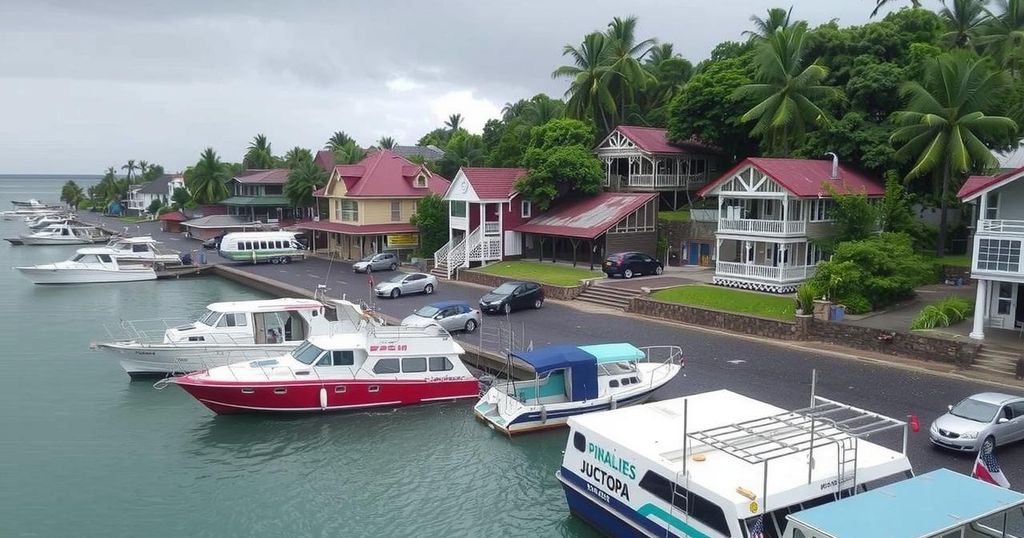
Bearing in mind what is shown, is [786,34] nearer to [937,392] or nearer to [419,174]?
[937,392]

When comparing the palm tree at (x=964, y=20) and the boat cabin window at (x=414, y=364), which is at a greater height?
the palm tree at (x=964, y=20)

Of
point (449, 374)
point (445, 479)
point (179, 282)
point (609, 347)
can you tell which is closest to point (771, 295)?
point (609, 347)

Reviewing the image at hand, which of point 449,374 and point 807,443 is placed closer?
point 807,443

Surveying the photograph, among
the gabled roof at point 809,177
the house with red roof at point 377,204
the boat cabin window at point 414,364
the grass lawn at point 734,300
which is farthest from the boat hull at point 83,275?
the gabled roof at point 809,177

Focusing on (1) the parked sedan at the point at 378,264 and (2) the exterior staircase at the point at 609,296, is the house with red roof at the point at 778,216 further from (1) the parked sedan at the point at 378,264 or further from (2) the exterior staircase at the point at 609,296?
(1) the parked sedan at the point at 378,264

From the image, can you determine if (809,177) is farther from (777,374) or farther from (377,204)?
(377,204)

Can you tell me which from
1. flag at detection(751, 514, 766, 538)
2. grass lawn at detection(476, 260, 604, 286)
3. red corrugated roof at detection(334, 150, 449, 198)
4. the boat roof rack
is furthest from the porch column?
red corrugated roof at detection(334, 150, 449, 198)

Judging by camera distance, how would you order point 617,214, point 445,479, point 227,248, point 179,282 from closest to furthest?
point 445,479 < point 617,214 < point 179,282 < point 227,248
